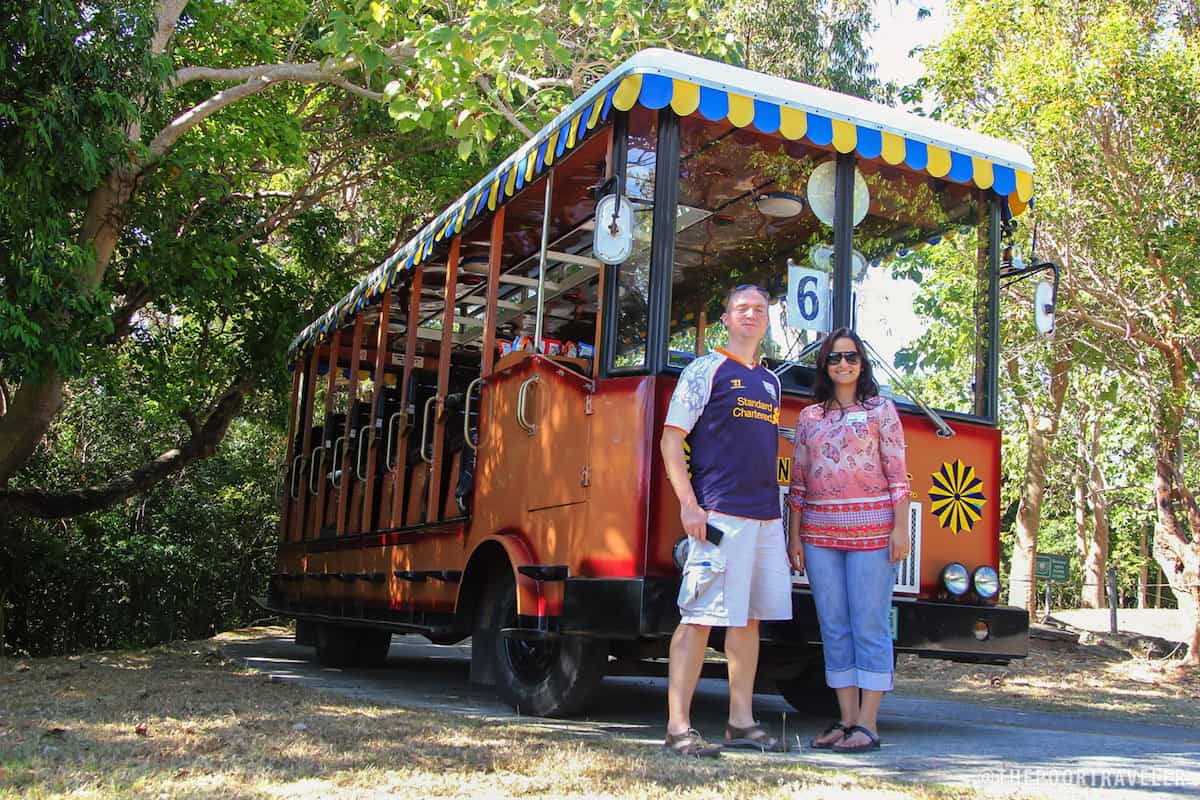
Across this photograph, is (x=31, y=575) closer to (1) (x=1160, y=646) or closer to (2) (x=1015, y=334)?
(2) (x=1015, y=334)

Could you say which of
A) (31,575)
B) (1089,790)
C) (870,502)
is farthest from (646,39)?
(31,575)

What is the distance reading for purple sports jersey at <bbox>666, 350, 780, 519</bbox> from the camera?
4.66 metres

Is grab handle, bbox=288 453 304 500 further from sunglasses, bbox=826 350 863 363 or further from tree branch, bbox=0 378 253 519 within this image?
sunglasses, bbox=826 350 863 363

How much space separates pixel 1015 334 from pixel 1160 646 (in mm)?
4150

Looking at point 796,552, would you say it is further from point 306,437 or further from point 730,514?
point 306,437

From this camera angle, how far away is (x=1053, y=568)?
13781mm


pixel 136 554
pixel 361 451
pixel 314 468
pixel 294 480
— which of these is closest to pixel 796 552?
pixel 361 451

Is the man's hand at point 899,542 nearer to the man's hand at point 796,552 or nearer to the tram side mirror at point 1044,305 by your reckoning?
the man's hand at point 796,552

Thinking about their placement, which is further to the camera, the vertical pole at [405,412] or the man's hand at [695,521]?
the vertical pole at [405,412]

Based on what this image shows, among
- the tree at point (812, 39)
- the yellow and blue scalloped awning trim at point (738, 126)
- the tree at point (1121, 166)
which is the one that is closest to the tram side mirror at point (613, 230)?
the yellow and blue scalloped awning trim at point (738, 126)

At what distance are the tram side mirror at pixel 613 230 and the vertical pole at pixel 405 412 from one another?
3272 mm

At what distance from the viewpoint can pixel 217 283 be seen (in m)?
11.6

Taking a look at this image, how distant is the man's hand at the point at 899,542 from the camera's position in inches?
193

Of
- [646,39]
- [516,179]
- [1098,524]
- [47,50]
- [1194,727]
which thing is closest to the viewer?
[516,179]
